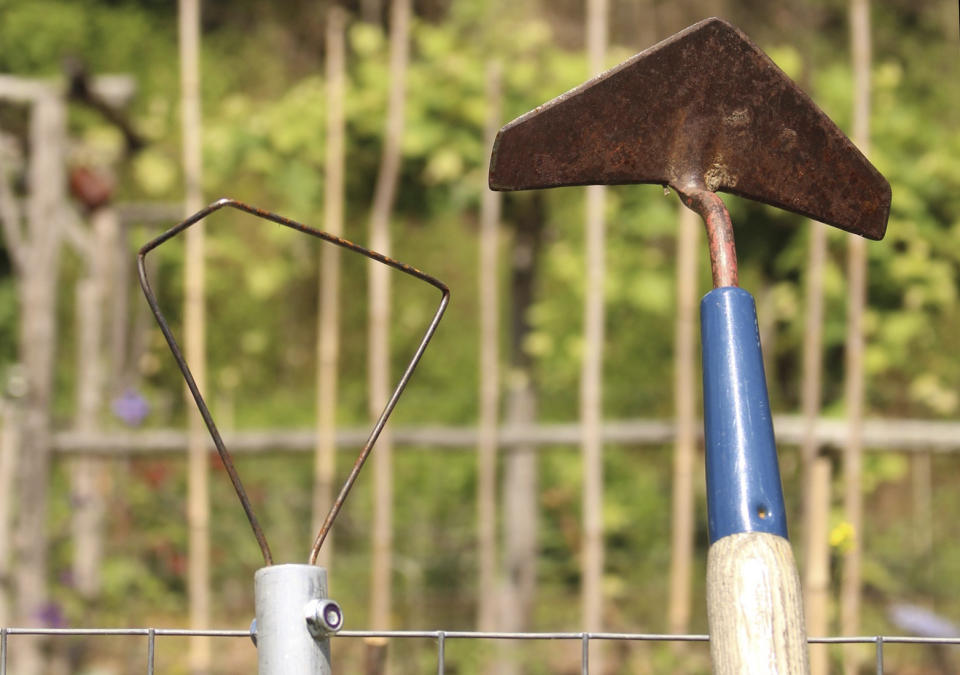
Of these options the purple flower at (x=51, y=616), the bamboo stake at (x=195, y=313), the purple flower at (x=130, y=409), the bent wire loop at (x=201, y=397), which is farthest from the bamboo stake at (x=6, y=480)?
the bent wire loop at (x=201, y=397)

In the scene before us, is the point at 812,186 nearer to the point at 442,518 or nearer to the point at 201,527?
the point at 201,527

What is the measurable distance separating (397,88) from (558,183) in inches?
78.0

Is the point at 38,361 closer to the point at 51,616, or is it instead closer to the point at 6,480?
the point at 6,480

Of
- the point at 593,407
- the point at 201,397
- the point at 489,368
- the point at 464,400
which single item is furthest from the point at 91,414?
the point at 201,397

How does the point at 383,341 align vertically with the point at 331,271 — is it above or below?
below

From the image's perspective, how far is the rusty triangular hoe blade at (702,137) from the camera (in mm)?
825

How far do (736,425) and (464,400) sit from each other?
4.06 meters

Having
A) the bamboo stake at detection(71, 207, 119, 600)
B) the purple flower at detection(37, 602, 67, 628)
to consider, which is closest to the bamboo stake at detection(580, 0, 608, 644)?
the purple flower at detection(37, 602, 67, 628)

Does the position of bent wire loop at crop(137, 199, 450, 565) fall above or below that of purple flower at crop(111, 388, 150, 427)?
below

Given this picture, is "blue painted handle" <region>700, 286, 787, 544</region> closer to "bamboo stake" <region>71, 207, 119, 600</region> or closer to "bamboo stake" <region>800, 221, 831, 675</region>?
"bamboo stake" <region>800, 221, 831, 675</region>

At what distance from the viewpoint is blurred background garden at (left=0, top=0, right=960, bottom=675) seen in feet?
9.03

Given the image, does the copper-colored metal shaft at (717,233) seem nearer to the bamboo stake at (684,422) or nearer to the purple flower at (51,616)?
the bamboo stake at (684,422)

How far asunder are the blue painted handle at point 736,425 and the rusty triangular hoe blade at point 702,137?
12cm

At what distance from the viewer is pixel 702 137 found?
87cm
